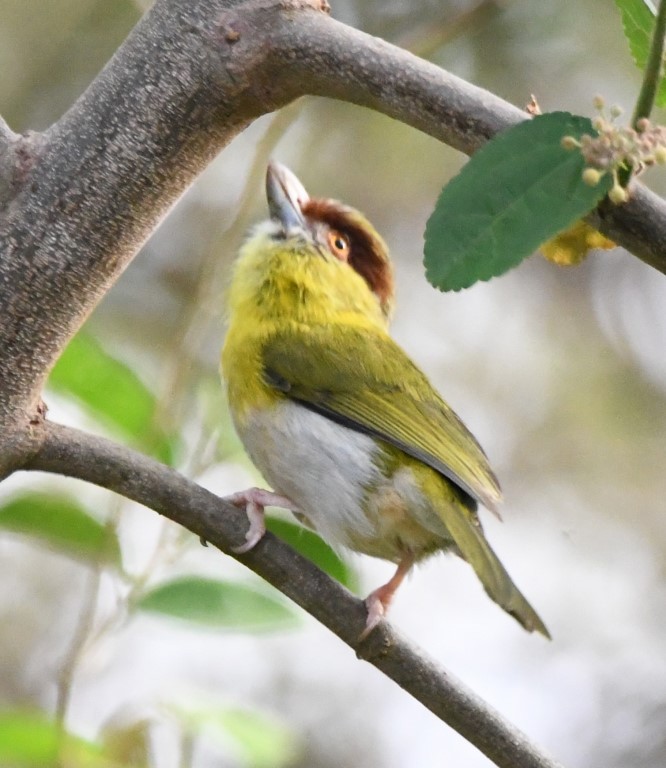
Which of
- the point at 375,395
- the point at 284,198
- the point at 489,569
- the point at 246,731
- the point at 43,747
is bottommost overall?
the point at 43,747

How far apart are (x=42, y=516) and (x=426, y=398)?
1.03 meters

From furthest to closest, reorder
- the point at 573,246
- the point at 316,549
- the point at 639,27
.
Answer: the point at 316,549
the point at 573,246
the point at 639,27

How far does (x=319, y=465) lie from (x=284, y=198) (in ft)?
3.02

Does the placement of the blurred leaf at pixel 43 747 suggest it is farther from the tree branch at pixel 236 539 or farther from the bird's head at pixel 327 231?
the bird's head at pixel 327 231

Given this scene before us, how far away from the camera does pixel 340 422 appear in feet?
8.87

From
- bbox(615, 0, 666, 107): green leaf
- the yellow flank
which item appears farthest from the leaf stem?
the yellow flank

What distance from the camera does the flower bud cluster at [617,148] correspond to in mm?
1277

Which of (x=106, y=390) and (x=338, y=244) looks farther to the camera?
(x=338, y=244)

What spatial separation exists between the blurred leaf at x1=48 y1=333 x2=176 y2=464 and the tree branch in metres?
0.60

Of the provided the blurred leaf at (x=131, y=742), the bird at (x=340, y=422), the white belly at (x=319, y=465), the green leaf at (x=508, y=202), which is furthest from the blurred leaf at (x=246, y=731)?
the green leaf at (x=508, y=202)

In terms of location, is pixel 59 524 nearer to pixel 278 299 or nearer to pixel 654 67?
pixel 278 299

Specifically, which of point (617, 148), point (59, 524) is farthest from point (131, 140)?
point (59, 524)

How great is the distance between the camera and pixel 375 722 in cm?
601

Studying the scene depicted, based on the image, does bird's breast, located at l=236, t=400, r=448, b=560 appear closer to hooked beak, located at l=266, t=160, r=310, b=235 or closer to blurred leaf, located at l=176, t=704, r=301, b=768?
blurred leaf, located at l=176, t=704, r=301, b=768
